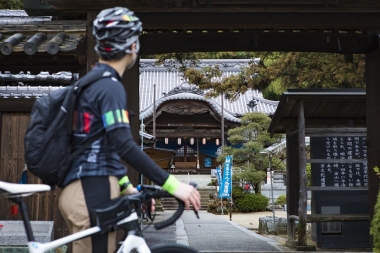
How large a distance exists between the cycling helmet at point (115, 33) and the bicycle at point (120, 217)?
0.68 meters

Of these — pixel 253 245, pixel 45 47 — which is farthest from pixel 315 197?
pixel 45 47

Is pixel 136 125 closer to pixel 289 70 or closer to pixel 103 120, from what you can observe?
pixel 103 120

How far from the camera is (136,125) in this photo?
8.52 m

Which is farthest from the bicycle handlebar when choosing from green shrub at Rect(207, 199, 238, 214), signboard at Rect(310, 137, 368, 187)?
green shrub at Rect(207, 199, 238, 214)

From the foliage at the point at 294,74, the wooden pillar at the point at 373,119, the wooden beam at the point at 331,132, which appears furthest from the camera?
the foliage at the point at 294,74

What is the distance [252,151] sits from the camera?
2728 cm

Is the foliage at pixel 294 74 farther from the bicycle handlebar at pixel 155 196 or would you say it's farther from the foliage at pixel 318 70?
the bicycle handlebar at pixel 155 196

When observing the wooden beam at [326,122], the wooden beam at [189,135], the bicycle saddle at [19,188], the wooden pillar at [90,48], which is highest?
the wooden beam at [189,135]

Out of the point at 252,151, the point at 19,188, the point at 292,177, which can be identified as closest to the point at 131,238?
the point at 19,188

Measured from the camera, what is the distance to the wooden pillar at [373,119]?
8328mm

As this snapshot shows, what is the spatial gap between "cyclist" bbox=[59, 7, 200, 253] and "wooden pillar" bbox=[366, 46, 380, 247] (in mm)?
5984

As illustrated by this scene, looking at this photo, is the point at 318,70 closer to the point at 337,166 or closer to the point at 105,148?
the point at 337,166

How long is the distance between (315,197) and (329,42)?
3.78 metres

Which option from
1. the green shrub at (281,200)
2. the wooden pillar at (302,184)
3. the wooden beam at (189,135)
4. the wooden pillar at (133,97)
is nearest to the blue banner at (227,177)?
the green shrub at (281,200)
